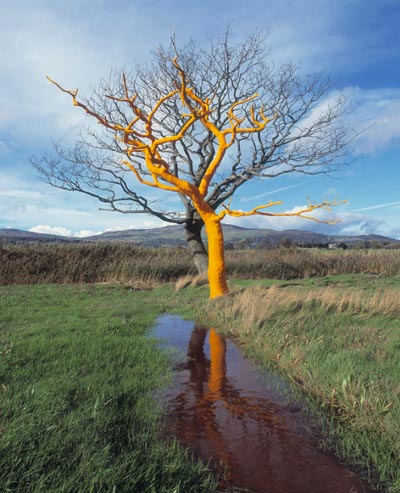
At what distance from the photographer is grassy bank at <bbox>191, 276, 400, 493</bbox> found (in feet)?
11.3

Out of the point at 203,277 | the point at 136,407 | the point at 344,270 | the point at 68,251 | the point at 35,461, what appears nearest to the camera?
the point at 35,461

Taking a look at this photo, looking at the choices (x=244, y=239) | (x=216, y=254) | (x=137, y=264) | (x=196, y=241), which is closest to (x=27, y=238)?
(x=244, y=239)

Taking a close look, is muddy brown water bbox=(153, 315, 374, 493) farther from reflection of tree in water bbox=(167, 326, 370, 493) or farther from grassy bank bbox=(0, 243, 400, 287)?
grassy bank bbox=(0, 243, 400, 287)

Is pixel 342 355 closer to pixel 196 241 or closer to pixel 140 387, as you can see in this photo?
pixel 140 387

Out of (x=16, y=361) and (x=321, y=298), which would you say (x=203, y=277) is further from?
(x=16, y=361)

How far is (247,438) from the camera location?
11.9ft

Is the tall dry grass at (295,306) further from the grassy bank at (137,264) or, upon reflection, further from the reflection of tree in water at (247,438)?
the grassy bank at (137,264)

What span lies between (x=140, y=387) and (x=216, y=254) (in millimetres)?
7518

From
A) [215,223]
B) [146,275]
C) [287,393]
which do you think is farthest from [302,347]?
[146,275]

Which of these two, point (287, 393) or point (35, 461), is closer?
point (35, 461)

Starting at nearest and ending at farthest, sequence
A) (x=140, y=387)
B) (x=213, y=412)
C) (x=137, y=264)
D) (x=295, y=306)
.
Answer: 1. (x=213, y=412)
2. (x=140, y=387)
3. (x=295, y=306)
4. (x=137, y=264)

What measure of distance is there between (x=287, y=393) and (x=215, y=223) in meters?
7.43

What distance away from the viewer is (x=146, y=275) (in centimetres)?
1992

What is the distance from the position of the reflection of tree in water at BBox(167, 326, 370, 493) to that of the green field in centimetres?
24
